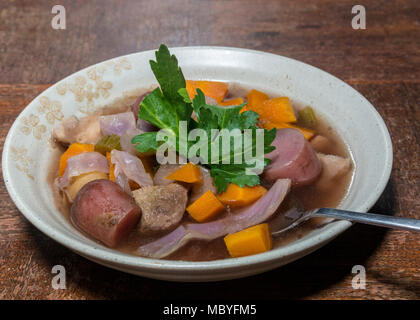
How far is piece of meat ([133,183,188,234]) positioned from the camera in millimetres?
1751

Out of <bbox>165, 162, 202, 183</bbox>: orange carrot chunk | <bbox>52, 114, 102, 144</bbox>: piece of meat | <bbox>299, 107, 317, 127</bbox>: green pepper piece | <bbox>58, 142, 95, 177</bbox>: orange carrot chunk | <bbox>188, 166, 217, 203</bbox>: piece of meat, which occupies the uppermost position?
<bbox>299, 107, 317, 127</bbox>: green pepper piece

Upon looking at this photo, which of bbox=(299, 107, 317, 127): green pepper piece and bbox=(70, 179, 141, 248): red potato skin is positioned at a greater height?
bbox=(299, 107, 317, 127): green pepper piece

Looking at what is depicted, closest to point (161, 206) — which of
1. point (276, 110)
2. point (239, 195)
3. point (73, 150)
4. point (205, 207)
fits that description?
point (205, 207)

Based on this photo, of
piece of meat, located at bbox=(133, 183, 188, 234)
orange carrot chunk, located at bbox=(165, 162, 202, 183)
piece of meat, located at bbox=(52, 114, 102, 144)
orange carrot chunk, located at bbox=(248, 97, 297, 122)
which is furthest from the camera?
orange carrot chunk, located at bbox=(248, 97, 297, 122)

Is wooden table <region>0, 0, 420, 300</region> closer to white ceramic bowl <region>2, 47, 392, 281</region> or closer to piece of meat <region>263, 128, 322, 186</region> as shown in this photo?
white ceramic bowl <region>2, 47, 392, 281</region>

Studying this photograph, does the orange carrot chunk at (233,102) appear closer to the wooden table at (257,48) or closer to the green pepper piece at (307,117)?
the green pepper piece at (307,117)

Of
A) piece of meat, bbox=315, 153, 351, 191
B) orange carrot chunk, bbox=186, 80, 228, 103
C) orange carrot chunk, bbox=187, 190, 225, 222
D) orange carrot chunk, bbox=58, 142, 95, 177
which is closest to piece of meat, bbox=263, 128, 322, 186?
piece of meat, bbox=315, 153, 351, 191

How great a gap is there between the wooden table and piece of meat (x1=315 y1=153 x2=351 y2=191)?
0.21m

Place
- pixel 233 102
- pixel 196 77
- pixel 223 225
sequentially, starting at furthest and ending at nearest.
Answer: pixel 196 77 < pixel 233 102 < pixel 223 225

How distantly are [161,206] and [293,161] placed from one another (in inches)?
22.8

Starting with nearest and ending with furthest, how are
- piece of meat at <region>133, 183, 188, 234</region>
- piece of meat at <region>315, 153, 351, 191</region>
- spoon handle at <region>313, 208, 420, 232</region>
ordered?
1. spoon handle at <region>313, 208, 420, 232</region>
2. piece of meat at <region>133, 183, 188, 234</region>
3. piece of meat at <region>315, 153, 351, 191</region>

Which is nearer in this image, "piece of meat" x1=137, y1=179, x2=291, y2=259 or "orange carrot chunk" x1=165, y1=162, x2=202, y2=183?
"piece of meat" x1=137, y1=179, x2=291, y2=259

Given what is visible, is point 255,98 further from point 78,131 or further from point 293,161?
point 78,131

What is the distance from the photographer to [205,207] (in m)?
1.82
